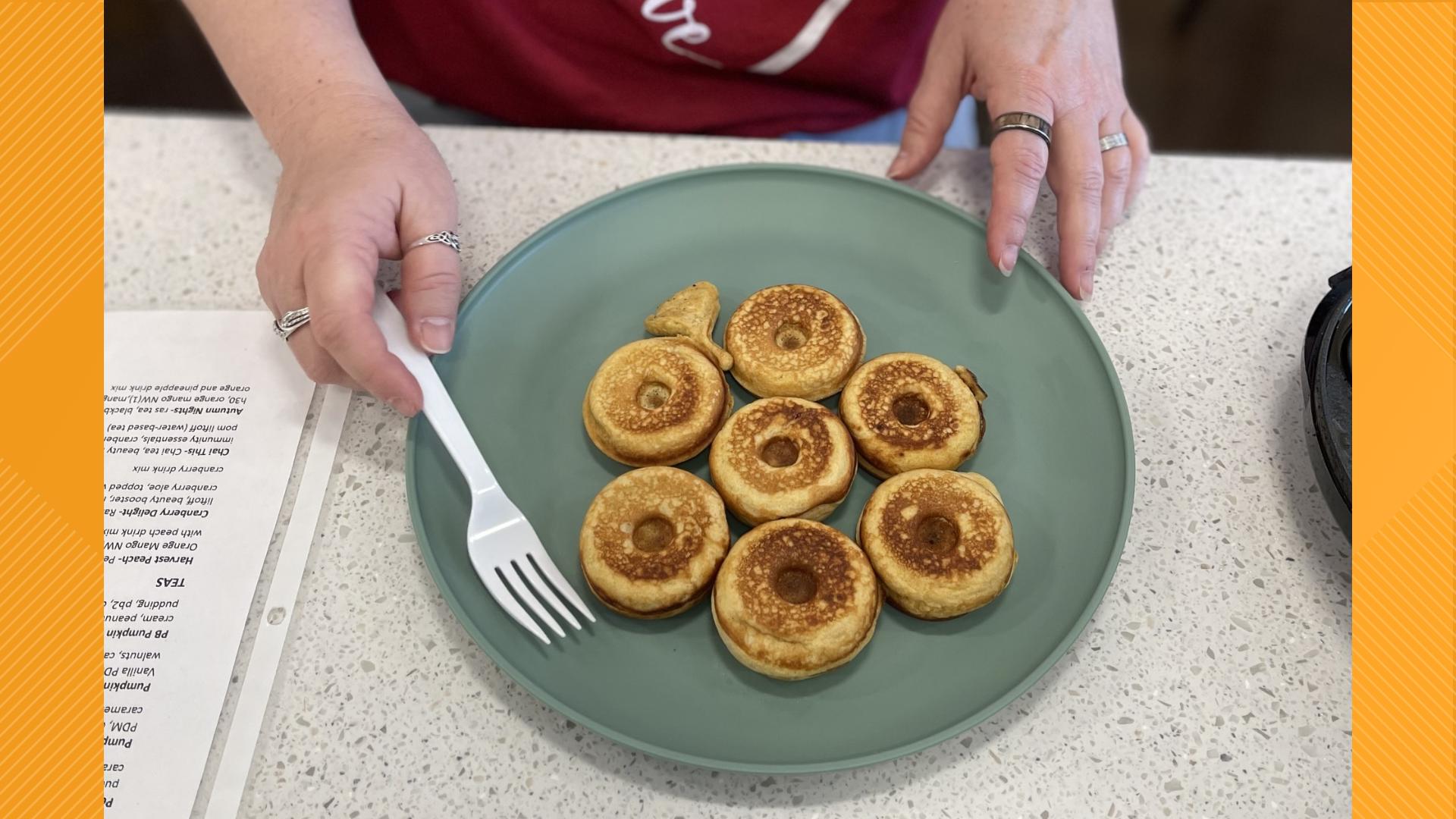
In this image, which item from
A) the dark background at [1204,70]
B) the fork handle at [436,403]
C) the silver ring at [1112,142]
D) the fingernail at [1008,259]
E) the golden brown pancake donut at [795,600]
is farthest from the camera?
the dark background at [1204,70]

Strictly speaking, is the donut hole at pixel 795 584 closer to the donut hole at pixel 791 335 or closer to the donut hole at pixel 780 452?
the donut hole at pixel 780 452

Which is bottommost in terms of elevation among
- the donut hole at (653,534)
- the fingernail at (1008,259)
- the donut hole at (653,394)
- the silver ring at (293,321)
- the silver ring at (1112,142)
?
the donut hole at (653,534)

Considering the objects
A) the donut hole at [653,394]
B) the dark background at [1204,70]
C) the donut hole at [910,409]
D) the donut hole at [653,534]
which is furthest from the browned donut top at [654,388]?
the dark background at [1204,70]

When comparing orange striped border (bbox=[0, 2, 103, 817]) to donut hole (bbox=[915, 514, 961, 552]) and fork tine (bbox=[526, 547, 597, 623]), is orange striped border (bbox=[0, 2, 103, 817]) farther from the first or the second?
donut hole (bbox=[915, 514, 961, 552])

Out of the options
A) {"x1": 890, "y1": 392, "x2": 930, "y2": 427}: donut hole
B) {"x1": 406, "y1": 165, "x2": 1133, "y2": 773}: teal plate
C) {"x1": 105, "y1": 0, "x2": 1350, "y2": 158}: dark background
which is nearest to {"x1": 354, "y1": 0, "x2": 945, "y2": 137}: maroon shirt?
{"x1": 406, "y1": 165, "x2": 1133, "y2": 773}: teal plate

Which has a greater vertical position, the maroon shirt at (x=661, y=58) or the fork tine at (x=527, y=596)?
the maroon shirt at (x=661, y=58)

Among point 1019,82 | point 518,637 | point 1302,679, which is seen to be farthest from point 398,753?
point 1019,82

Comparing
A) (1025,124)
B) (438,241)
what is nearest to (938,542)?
(1025,124)
